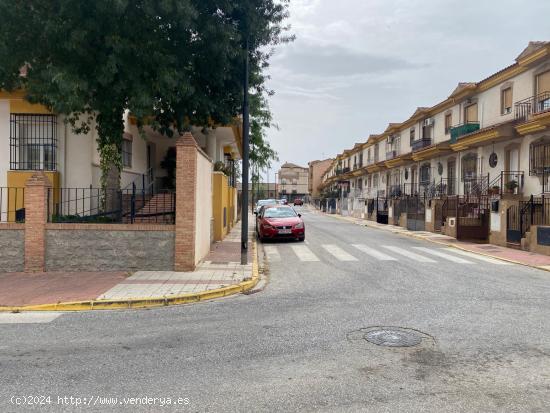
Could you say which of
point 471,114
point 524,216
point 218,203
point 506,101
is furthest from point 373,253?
point 471,114

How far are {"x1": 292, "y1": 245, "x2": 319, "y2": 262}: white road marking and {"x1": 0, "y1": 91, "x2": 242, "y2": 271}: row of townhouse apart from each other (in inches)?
122

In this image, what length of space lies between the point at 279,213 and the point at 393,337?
48.5ft

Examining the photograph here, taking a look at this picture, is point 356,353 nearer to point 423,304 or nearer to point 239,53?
point 423,304

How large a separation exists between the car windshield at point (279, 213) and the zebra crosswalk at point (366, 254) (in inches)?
91.8

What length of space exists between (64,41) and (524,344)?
1111 cm

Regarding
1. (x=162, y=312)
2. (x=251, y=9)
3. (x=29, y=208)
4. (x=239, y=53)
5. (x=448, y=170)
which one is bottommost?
(x=162, y=312)

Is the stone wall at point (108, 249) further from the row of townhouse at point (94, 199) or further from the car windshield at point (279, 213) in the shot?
the car windshield at point (279, 213)

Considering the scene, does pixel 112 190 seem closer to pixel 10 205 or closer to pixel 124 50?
pixel 10 205

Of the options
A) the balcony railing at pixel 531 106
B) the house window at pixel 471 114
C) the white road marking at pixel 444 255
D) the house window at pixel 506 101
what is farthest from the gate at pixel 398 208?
the white road marking at pixel 444 255

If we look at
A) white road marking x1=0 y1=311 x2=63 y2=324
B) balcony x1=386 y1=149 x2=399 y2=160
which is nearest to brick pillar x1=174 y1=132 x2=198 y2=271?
white road marking x1=0 y1=311 x2=63 y2=324

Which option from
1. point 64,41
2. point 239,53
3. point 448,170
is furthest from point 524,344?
point 448,170

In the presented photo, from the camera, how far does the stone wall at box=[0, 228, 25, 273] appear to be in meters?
10.3

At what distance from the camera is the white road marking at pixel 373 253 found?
14164 millimetres

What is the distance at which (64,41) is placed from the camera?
10500 millimetres
